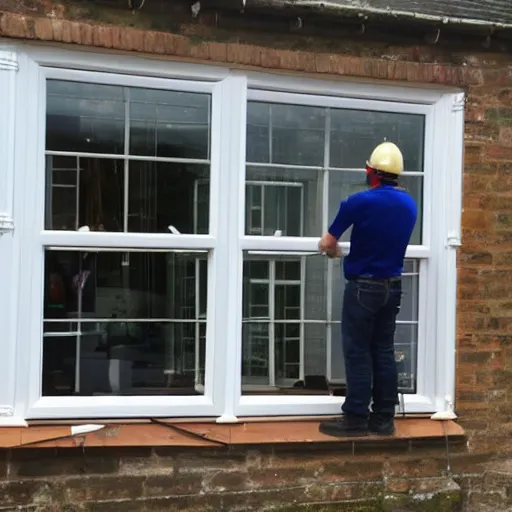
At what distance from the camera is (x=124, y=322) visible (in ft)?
13.5

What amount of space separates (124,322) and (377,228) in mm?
1506

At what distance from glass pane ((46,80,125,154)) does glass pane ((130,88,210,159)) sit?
3.5 inches

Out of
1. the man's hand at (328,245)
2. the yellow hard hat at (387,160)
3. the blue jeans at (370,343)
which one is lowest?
the blue jeans at (370,343)

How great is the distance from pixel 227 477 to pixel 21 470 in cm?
110

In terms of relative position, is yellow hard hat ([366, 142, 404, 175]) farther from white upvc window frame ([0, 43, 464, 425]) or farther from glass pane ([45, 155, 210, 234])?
glass pane ([45, 155, 210, 234])

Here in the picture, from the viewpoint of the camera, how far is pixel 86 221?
4012 mm

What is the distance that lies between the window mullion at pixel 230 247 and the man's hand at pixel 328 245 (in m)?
0.48

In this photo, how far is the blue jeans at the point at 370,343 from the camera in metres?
4.02

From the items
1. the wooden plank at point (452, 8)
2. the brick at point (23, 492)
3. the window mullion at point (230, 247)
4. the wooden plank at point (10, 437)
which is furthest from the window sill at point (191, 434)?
the wooden plank at point (452, 8)

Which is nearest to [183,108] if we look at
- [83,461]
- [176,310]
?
[176,310]

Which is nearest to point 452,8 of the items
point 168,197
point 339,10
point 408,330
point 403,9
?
point 403,9

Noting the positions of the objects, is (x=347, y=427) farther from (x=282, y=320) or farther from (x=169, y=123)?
(x=169, y=123)

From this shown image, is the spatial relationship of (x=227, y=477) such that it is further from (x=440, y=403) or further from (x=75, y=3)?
(x=75, y=3)

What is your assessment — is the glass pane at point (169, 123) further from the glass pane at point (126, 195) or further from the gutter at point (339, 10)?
the gutter at point (339, 10)
